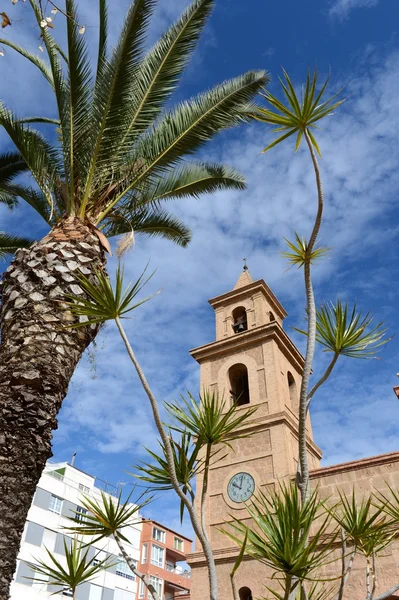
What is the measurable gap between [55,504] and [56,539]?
6.58 ft

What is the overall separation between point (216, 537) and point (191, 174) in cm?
1082

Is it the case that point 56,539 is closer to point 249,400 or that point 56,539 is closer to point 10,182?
point 249,400

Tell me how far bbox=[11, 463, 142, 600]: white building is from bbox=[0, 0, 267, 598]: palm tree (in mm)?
21788

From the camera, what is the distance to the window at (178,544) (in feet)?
139

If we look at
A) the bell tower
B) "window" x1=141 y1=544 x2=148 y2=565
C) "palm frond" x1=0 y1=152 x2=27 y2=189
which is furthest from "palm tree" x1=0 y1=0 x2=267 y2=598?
"window" x1=141 y1=544 x2=148 y2=565

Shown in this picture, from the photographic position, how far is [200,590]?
14.3m

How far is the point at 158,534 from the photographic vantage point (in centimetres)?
4072

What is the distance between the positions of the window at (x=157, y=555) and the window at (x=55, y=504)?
11382 mm

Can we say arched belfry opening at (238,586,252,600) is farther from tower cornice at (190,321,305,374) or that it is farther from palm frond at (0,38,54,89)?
palm frond at (0,38,54,89)

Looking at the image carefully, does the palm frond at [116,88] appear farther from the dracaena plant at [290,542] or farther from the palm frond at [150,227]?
the dracaena plant at [290,542]

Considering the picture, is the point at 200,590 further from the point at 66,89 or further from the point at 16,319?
the point at 66,89

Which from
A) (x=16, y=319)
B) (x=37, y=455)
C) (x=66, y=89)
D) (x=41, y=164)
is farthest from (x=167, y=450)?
(x=66, y=89)

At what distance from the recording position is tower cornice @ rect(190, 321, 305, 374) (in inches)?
703

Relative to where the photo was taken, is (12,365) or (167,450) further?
(12,365)
